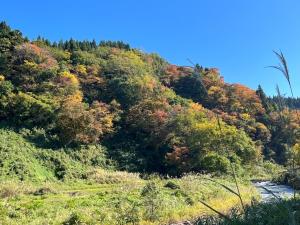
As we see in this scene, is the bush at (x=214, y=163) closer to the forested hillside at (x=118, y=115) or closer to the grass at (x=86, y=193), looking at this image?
the forested hillside at (x=118, y=115)

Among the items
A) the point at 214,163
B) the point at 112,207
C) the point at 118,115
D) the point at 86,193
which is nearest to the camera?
the point at 112,207

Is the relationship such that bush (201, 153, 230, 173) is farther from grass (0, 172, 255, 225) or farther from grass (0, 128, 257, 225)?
grass (0, 172, 255, 225)

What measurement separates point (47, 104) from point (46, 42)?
3480 cm

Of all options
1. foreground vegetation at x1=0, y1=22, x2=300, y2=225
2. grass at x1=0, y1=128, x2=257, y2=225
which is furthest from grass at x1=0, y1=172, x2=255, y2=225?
foreground vegetation at x1=0, y1=22, x2=300, y2=225

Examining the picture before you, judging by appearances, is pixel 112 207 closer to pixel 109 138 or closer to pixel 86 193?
pixel 86 193

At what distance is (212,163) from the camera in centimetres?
3856

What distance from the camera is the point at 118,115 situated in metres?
52.9

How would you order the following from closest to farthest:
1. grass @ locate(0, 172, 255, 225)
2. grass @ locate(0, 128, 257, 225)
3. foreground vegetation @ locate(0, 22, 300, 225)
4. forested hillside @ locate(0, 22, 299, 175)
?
grass @ locate(0, 172, 255, 225) → grass @ locate(0, 128, 257, 225) → foreground vegetation @ locate(0, 22, 300, 225) → forested hillside @ locate(0, 22, 299, 175)

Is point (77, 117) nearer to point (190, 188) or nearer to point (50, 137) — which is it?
point (50, 137)

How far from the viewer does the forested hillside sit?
140ft

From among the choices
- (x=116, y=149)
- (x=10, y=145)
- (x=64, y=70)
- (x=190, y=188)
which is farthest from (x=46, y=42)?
(x=190, y=188)

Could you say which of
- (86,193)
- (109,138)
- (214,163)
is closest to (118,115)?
(109,138)

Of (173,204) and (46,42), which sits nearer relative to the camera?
(173,204)

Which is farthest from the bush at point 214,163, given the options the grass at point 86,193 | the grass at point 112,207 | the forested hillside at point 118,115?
the grass at point 112,207
